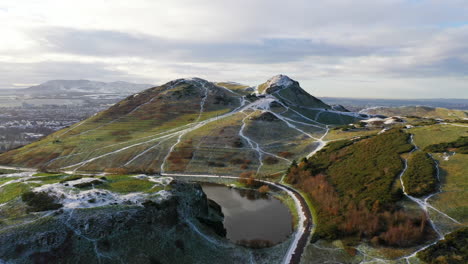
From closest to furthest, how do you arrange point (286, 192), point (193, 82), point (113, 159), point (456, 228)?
1. point (456, 228)
2. point (286, 192)
3. point (113, 159)
4. point (193, 82)

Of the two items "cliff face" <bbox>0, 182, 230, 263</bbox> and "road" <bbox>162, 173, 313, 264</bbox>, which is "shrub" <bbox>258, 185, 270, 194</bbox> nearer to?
"road" <bbox>162, 173, 313, 264</bbox>

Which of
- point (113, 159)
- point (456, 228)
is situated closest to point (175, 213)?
point (456, 228)

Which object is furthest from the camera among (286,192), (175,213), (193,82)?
(193,82)

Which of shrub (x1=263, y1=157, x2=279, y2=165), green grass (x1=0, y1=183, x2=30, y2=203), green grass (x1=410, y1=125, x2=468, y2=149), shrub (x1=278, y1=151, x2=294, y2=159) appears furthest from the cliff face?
green grass (x1=410, y1=125, x2=468, y2=149)

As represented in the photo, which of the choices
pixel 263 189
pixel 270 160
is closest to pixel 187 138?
pixel 270 160

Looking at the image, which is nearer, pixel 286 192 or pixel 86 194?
pixel 86 194

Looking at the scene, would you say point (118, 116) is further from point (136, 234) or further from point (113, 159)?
point (136, 234)

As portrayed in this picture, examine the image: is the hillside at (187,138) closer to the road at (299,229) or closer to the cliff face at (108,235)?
the road at (299,229)
